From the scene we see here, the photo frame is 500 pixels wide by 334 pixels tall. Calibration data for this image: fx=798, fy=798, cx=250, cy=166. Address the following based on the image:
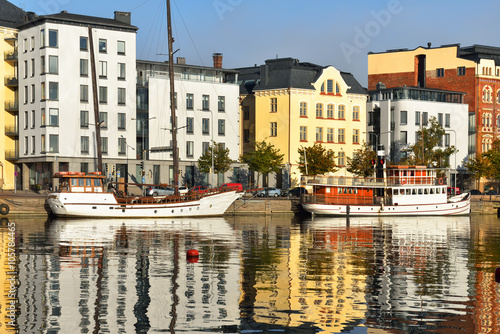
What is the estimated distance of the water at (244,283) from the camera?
23.2 meters

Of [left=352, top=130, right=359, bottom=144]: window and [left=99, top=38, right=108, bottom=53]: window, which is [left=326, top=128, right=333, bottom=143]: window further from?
[left=99, top=38, right=108, bottom=53]: window

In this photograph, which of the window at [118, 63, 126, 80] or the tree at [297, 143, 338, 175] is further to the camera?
the tree at [297, 143, 338, 175]

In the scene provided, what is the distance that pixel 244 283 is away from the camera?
3088cm

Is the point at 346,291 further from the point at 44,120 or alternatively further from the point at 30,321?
the point at 44,120

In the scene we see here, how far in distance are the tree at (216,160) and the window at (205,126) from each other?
4.95 metres

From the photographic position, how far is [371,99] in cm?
12838

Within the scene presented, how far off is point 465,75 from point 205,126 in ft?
165

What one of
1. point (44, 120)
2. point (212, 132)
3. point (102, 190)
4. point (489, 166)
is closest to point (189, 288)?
point (102, 190)

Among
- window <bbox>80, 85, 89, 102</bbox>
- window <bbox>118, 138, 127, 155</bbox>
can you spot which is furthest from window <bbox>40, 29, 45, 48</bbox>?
window <bbox>118, 138, 127, 155</bbox>

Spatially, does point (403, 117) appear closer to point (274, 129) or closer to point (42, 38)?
point (274, 129)

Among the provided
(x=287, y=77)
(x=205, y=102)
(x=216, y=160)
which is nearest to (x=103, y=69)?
(x=205, y=102)

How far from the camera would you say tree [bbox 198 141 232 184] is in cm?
10250

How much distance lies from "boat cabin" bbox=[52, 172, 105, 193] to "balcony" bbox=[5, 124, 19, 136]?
98.3 feet

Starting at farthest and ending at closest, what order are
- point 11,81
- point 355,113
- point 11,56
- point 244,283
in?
1. point 355,113
2. point 11,56
3. point 11,81
4. point 244,283
